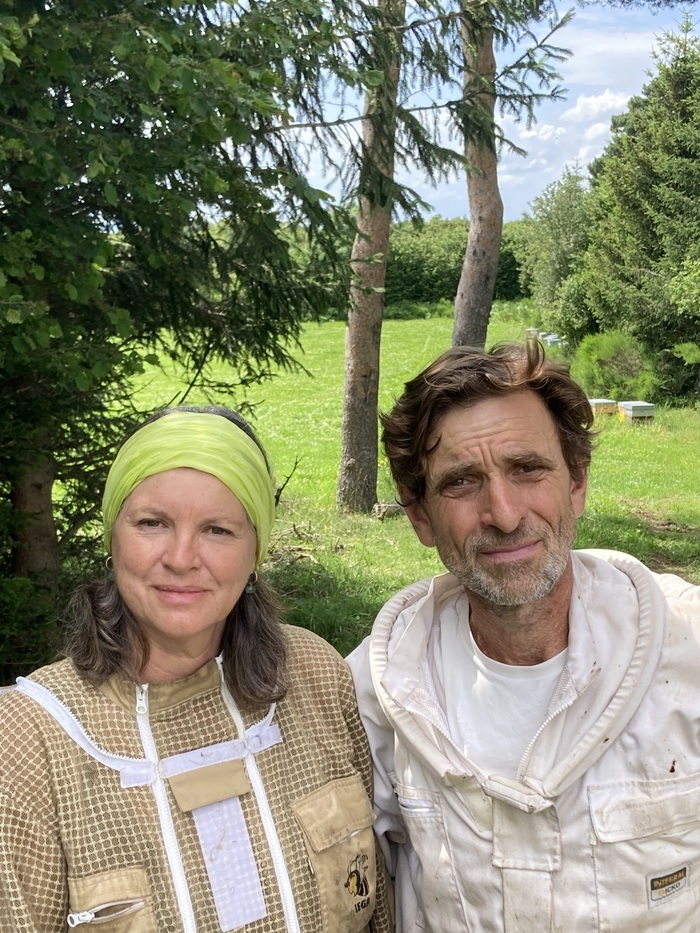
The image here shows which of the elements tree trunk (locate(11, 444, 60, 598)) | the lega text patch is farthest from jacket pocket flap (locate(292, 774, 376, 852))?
tree trunk (locate(11, 444, 60, 598))

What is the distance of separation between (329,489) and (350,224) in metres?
5.38

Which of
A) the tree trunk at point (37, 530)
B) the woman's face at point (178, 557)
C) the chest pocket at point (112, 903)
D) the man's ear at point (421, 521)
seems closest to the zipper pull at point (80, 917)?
the chest pocket at point (112, 903)

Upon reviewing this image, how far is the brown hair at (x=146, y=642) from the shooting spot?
1.71m

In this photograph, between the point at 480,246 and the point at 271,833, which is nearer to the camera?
the point at 271,833

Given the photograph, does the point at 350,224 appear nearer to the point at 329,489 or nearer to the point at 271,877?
the point at 271,877

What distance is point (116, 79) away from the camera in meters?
3.13

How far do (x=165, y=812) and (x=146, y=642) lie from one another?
1.15 feet

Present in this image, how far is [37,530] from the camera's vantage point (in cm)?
474

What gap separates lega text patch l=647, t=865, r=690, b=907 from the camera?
1.73 meters

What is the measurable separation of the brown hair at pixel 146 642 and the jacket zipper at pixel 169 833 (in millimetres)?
115

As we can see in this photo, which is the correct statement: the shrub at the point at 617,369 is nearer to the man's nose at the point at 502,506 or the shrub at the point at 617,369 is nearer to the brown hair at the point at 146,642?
the man's nose at the point at 502,506

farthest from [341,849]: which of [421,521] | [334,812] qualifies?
[421,521]

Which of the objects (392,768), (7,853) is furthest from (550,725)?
(7,853)

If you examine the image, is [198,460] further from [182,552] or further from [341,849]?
[341,849]
